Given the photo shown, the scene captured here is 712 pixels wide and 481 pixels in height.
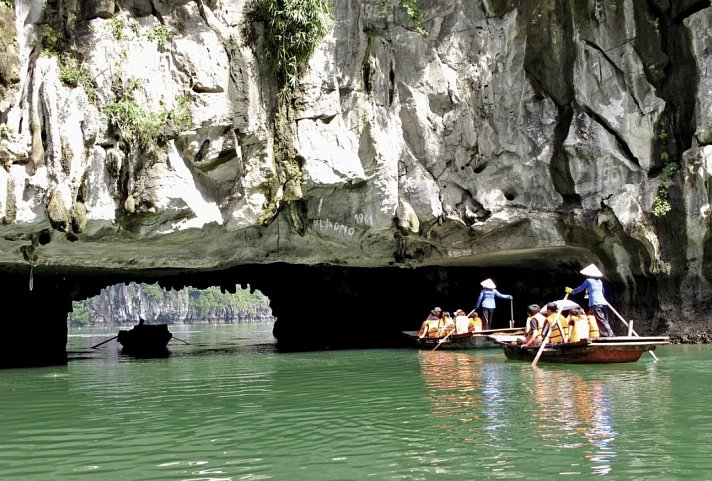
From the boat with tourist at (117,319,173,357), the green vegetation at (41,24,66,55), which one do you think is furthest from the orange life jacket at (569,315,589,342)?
the boat with tourist at (117,319,173,357)

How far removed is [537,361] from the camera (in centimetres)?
1241

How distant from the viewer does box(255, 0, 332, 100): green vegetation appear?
1455 cm

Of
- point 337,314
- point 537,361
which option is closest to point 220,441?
point 537,361

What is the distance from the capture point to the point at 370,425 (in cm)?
707

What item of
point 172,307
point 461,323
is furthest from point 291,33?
point 172,307

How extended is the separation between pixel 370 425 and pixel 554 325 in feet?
21.5

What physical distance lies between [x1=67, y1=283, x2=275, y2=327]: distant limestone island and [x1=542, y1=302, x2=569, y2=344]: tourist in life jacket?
83.1 m

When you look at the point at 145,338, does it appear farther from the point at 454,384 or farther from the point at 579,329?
the point at 454,384

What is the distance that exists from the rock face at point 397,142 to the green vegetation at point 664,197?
0.16ft

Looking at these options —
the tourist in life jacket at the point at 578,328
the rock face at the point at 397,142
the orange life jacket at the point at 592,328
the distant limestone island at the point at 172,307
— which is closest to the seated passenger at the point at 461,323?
the rock face at the point at 397,142

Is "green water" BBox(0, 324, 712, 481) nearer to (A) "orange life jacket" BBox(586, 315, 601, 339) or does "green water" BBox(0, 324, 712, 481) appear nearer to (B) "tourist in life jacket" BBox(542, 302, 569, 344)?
(B) "tourist in life jacket" BBox(542, 302, 569, 344)

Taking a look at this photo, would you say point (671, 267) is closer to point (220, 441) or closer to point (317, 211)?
point (317, 211)

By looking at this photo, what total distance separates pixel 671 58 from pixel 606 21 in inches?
66.5

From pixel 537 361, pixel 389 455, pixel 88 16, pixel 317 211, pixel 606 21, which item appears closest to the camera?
pixel 389 455
